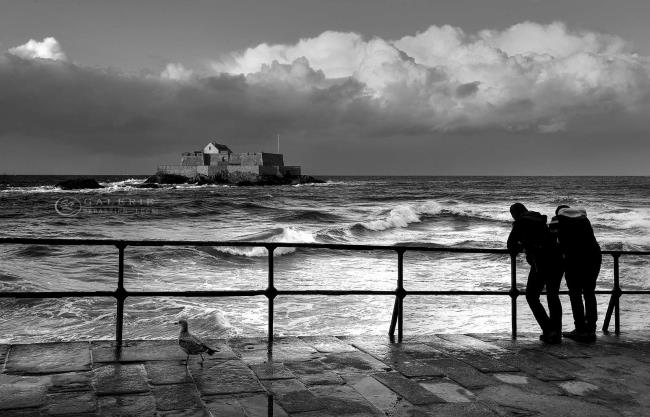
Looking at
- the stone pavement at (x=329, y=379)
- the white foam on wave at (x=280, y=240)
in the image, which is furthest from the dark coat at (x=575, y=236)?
the white foam on wave at (x=280, y=240)

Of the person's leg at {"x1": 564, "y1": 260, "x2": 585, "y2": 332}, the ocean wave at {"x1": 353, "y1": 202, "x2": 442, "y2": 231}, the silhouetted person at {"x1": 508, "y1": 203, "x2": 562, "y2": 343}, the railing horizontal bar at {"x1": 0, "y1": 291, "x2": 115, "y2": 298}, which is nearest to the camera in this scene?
the railing horizontal bar at {"x1": 0, "y1": 291, "x2": 115, "y2": 298}

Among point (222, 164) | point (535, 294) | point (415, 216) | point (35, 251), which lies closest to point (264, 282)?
point (35, 251)

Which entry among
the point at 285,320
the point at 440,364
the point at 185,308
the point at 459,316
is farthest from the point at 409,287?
the point at 440,364

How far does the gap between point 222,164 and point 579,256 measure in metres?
107

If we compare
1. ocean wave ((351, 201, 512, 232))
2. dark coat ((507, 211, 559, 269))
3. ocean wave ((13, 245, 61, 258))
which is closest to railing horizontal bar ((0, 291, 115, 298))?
dark coat ((507, 211, 559, 269))

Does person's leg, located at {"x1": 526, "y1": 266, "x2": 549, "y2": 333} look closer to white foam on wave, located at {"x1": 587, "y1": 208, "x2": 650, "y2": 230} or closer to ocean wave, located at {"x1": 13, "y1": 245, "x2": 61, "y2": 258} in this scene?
ocean wave, located at {"x1": 13, "y1": 245, "x2": 61, "y2": 258}

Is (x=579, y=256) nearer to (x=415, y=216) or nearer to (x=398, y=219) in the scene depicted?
(x=398, y=219)

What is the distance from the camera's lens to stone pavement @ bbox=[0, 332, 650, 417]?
3.46 m

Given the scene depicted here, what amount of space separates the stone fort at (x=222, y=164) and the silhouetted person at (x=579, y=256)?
103 meters

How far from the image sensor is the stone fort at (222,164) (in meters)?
108

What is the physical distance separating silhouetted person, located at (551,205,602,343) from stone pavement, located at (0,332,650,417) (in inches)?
19.1

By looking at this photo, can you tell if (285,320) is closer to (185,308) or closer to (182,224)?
(185,308)

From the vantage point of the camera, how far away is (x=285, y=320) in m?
9.20

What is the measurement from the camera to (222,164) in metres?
110
